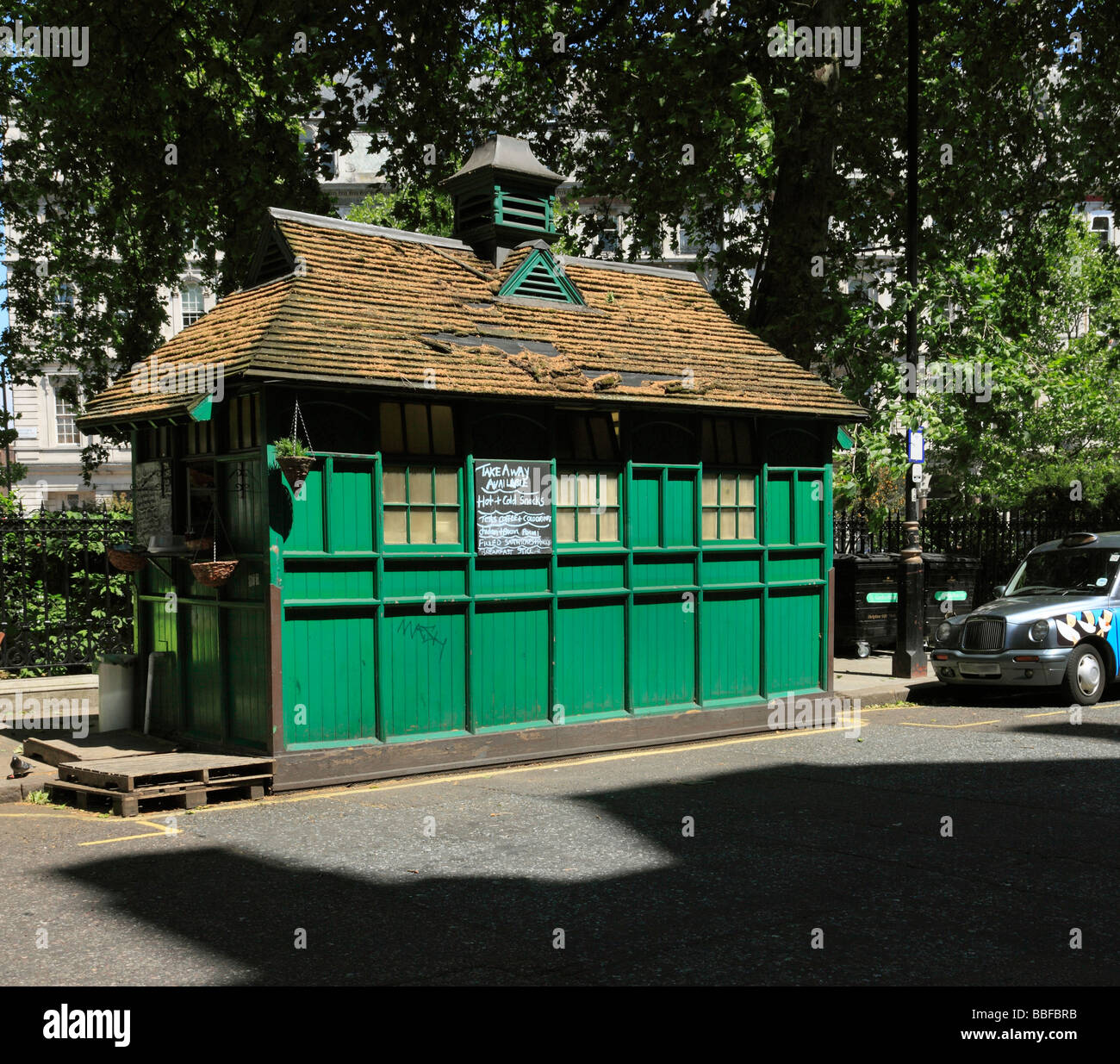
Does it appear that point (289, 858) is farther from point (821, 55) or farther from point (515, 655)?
point (821, 55)

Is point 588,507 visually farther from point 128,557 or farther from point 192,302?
point 192,302

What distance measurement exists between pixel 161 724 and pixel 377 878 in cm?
559

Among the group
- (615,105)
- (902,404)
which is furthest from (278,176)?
(902,404)

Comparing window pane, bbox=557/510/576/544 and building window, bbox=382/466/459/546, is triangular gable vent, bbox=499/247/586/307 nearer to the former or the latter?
window pane, bbox=557/510/576/544

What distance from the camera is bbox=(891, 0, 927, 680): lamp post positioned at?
16172 millimetres

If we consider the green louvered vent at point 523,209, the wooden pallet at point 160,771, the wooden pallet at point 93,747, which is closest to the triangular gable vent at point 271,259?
the green louvered vent at point 523,209

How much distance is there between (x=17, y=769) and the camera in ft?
33.7

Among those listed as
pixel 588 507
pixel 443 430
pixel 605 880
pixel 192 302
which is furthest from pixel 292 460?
pixel 192 302

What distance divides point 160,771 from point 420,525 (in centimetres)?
311

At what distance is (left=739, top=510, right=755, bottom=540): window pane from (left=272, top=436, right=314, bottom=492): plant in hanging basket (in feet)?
17.4

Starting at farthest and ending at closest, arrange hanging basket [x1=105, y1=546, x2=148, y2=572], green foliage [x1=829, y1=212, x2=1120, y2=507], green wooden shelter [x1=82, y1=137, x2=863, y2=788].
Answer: green foliage [x1=829, y1=212, x2=1120, y2=507]
hanging basket [x1=105, y1=546, x2=148, y2=572]
green wooden shelter [x1=82, y1=137, x2=863, y2=788]

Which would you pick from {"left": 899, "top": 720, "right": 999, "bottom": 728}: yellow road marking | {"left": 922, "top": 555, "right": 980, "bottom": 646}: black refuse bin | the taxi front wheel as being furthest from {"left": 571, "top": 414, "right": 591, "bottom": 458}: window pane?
{"left": 922, "top": 555, "right": 980, "bottom": 646}: black refuse bin

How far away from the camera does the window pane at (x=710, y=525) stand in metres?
12.8

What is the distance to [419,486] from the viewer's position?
35.4ft
